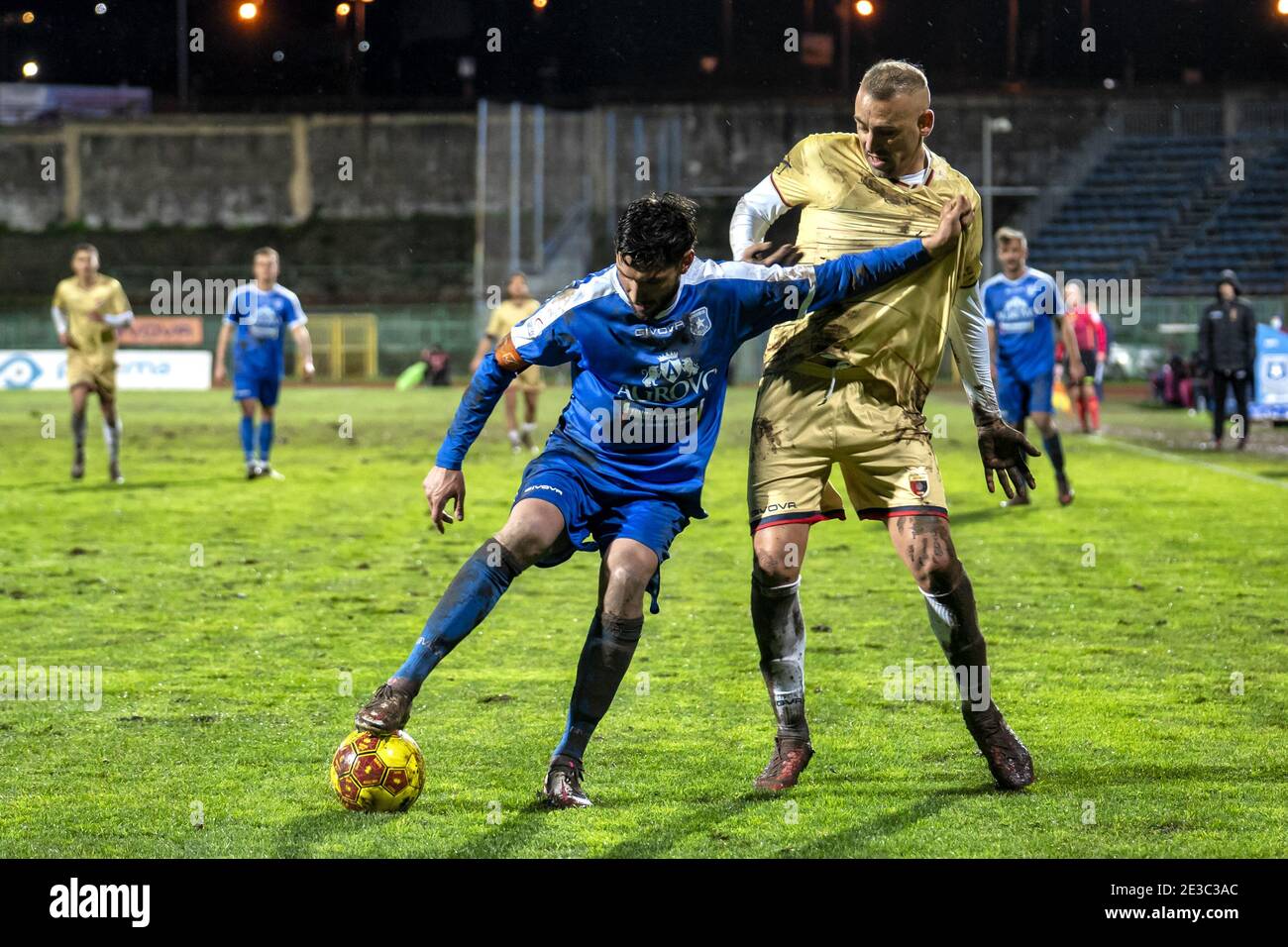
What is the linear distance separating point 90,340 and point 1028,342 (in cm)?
838

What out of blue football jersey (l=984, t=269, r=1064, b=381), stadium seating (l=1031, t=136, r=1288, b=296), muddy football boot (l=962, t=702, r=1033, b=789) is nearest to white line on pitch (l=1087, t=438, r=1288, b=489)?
blue football jersey (l=984, t=269, r=1064, b=381)

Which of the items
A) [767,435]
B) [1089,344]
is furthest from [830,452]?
[1089,344]

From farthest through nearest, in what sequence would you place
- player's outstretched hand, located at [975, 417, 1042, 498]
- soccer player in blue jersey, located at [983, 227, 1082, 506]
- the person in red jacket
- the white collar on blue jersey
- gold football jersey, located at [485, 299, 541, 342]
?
1. the person in red jacket
2. gold football jersey, located at [485, 299, 541, 342]
3. soccer player in blue jersey, located at [983, 227, 1082, 506]
4. player's outstretched hand, located at [975, 417, 1042, 498]
5. the white collar on blue jersey

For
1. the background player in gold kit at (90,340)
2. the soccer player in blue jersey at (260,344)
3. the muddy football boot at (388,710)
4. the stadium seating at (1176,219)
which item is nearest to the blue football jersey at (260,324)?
the soccer player in blue jersey at (260,344)

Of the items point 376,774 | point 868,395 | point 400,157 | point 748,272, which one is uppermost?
point 400,157

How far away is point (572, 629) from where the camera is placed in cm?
779

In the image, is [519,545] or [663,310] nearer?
[519,545]

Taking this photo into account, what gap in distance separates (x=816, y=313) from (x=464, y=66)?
1773 inches

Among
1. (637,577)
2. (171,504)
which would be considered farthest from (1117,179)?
(637,577)

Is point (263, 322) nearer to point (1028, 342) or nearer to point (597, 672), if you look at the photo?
point (1028, 342)

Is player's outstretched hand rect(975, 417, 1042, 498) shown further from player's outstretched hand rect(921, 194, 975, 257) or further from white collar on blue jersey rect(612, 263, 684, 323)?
white collar on blue jersey rect(612, 263, 684, 323)

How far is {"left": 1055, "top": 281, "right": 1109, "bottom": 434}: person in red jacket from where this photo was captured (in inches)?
867

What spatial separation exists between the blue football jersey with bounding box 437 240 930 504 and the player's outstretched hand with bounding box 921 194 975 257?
4 cm

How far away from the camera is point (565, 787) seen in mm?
4672
